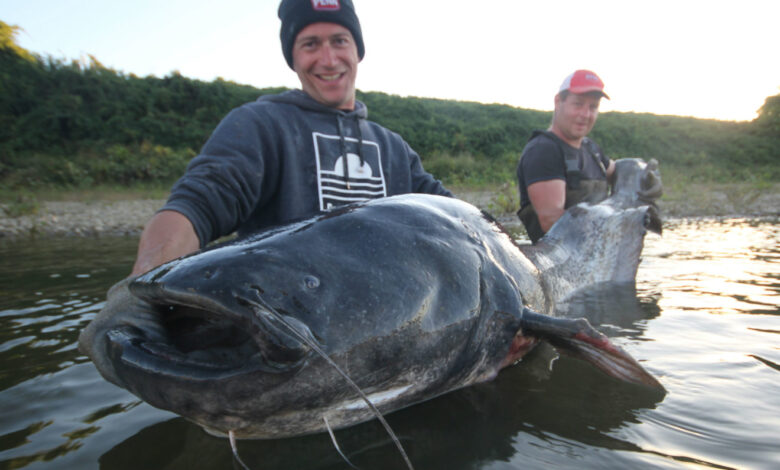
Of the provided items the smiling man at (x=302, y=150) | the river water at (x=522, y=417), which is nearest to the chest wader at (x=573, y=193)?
the smiling man at (x=302, y=150)

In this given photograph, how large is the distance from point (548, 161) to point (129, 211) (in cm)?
1015

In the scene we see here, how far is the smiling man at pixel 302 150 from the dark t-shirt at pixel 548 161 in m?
1.65

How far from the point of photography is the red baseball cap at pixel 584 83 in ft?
15.9

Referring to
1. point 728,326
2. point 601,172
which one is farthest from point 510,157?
point 728,326

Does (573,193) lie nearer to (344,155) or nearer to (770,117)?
(344,155)

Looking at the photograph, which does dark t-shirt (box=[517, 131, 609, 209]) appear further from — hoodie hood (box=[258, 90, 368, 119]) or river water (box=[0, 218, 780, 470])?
hoodie hood (box=[258, 90, 368, 119])

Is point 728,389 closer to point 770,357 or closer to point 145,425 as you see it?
point 770,357

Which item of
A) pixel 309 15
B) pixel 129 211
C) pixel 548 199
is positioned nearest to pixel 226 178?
pixel 309 15

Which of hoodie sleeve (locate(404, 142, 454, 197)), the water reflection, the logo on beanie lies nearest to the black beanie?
the logo on beanie

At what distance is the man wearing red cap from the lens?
456 centimetres

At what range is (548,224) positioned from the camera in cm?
451

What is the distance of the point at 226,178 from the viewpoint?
2.29 m

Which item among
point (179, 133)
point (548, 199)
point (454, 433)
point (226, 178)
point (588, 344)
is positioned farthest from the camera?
point (179, 133)

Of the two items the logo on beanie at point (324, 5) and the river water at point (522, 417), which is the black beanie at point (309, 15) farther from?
the river water at point (522, 417)
